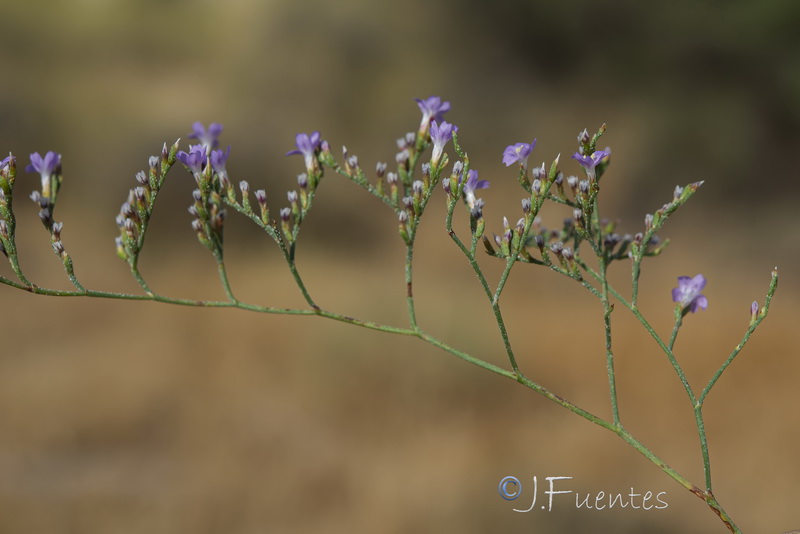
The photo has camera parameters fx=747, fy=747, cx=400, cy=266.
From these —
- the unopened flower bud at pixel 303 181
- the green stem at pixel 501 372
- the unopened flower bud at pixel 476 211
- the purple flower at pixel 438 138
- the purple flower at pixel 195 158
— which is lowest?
the green stem at pixel 501 372

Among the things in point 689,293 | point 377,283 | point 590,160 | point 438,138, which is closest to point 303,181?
point 438,138

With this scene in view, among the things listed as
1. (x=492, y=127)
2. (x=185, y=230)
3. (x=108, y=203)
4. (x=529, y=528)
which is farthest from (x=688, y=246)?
(x=108, y=203)

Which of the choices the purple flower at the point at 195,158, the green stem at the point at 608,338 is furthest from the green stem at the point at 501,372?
the purple flower at the point at 195,158

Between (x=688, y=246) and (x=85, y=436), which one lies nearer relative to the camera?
(x=85, y=436)

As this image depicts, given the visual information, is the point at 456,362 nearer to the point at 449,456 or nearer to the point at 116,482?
the point at 449,456

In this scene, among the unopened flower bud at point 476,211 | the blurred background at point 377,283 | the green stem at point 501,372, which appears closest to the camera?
the green stem at point 501,372

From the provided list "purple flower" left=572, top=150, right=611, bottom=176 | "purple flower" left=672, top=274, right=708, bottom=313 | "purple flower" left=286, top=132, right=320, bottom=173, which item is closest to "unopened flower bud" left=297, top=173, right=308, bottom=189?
"purple flower" left=286, top=132, right=320, bottom=173

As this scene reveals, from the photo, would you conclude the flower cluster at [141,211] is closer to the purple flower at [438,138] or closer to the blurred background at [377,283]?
the purple flower at [438,138]
